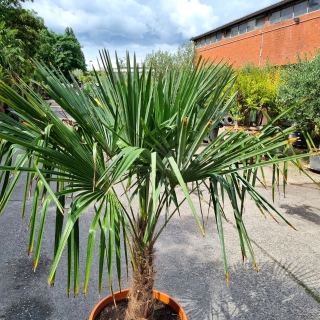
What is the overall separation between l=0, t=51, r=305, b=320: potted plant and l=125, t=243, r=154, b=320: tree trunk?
3cm

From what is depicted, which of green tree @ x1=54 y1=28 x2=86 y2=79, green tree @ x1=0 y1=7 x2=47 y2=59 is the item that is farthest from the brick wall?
green tree @ x1=54 y1=28 x2=86 y2=79

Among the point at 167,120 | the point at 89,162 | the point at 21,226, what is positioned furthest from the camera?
the point at 21,226

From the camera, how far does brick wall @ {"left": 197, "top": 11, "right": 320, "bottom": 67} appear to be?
47.9 feet

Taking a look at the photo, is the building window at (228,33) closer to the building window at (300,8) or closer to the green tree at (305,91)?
the building window at (300,8)

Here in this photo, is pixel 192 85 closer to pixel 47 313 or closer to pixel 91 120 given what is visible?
pixel 91 120

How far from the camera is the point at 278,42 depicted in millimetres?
16906

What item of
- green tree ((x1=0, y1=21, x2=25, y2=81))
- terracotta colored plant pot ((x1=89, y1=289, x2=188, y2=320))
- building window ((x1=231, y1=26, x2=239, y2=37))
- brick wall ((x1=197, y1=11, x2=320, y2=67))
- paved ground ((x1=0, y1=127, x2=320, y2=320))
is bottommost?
paved ground ((x1=0, y1=127, x2=320, y2=320))

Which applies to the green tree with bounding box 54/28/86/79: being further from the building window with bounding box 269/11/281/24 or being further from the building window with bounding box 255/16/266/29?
the building window with bounding box 269/11/281/24

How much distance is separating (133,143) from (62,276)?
1867 millimetres

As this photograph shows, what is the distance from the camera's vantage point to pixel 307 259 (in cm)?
303

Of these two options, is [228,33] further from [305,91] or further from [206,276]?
[206,276]

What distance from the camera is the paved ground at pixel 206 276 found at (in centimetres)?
222

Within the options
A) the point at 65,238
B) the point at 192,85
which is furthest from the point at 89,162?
the point at 192,85

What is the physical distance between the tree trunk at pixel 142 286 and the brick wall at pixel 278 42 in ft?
46.7
